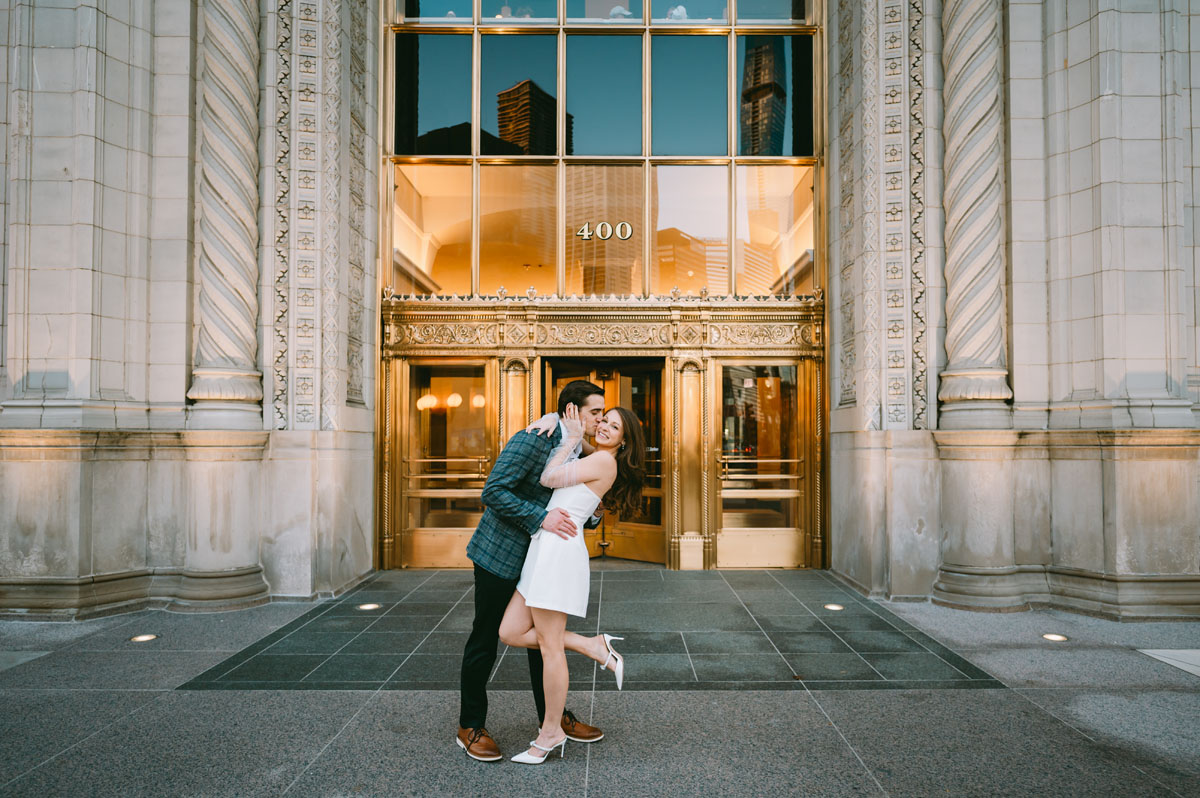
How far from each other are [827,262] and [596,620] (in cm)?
568

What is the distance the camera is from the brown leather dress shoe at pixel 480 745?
3.76m

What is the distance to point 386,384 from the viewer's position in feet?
30.3

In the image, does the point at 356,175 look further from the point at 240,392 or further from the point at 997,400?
the point at 997,400

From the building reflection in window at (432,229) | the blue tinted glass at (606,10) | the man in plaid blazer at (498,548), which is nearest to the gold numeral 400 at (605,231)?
the building reflection in window at (432,229)

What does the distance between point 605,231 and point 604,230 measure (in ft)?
0.07

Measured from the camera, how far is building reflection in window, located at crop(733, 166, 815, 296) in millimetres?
9523

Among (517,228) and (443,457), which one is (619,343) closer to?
(517,228)

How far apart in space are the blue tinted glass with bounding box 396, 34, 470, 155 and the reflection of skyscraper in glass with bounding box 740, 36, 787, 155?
3.91 metres

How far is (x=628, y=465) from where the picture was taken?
3.86 m

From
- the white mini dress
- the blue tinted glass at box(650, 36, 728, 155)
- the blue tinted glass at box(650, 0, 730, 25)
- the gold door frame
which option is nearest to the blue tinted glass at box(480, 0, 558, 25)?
the blue tinted glass at box(650, 0, 730, 25)

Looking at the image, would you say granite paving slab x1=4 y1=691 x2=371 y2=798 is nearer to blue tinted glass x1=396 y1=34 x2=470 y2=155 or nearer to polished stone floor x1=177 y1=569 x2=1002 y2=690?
polished stone floor x1=177 y1=569 x2=1002 y2=690

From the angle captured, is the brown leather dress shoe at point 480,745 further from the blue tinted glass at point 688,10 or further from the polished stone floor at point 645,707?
the blue tinted glass at point 688,10

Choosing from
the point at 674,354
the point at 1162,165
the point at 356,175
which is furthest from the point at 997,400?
the point at 356,175

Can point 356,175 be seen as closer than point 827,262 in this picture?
Yes
